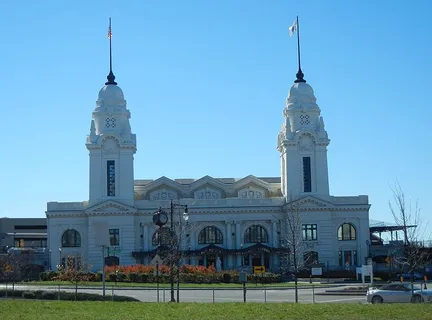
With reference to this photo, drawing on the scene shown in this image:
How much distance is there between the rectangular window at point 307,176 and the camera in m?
99.2

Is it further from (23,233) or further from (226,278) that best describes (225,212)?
(23,233)

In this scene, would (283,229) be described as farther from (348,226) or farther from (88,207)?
(88,207)

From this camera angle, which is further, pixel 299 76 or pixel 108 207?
pixel 299 76

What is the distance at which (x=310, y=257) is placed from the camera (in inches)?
3738

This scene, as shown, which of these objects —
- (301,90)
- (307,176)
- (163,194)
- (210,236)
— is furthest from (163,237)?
(301,90)

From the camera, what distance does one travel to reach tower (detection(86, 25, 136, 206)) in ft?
324

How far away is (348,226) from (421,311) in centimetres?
6907

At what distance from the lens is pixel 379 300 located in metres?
42.7

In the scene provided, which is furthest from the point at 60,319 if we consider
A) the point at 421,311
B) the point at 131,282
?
the point at 131,282

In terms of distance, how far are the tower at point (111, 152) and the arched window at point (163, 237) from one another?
5248 millimetres

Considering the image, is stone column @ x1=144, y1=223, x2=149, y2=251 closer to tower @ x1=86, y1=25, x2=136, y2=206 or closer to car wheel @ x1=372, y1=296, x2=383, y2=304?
tower @ x1=86, y1=25, x2=136, y2=206

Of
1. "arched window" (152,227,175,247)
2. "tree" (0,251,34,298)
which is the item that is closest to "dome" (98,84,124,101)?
"arched window" (152,227,175,247)

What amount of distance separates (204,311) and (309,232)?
218 feet

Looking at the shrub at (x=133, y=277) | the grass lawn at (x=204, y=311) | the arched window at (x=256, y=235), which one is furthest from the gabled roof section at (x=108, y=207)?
the grass lawn at (x=204, y=311)
